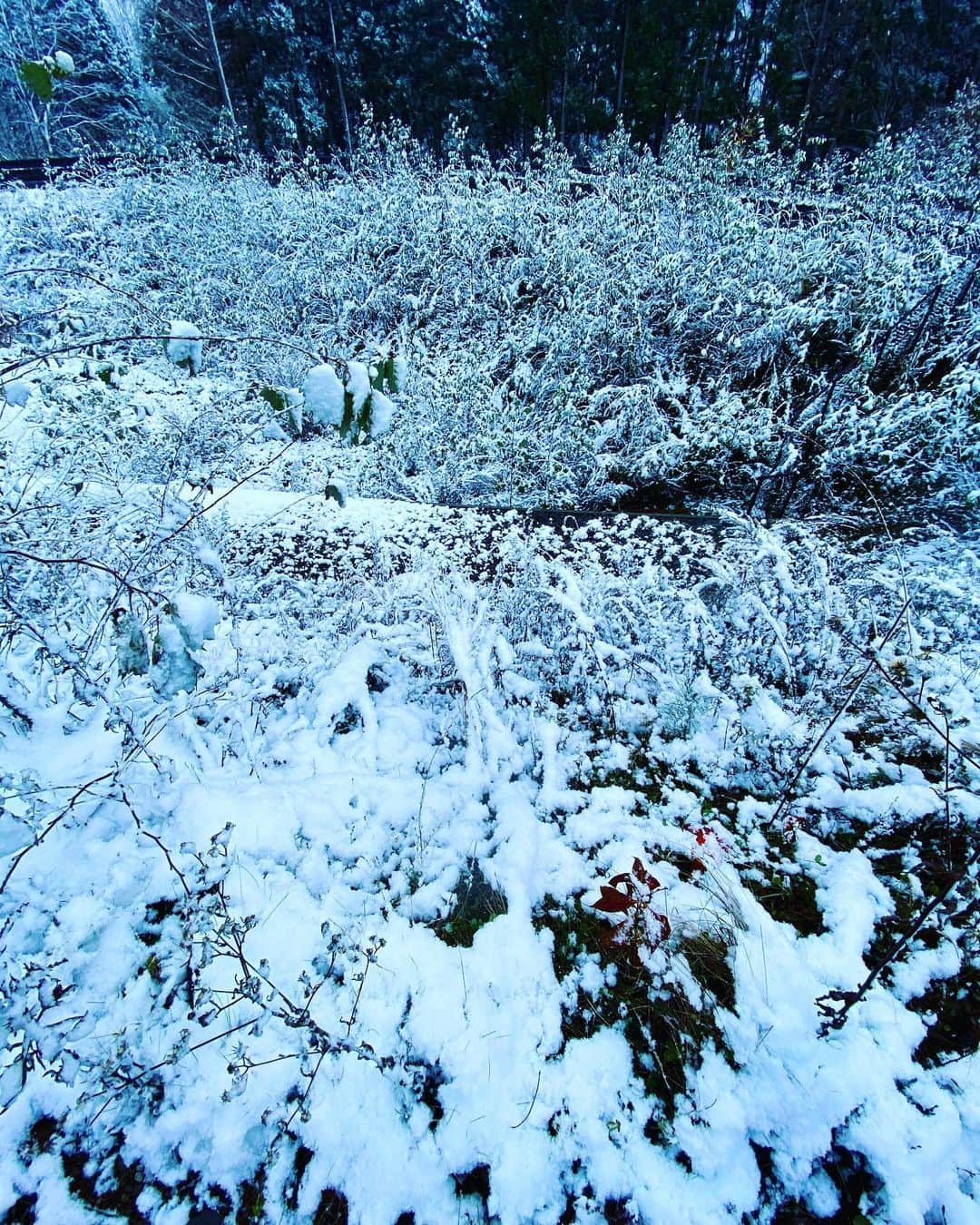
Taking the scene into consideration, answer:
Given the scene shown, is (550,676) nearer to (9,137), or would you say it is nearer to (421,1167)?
(421,1167)

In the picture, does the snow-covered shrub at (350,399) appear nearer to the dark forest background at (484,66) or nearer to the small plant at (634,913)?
the small plant at (634,913)

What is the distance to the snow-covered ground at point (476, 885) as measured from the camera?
1.37m

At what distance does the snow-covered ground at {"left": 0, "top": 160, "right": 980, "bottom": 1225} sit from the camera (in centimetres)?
137

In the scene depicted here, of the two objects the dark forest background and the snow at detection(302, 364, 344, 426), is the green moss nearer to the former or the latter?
the snow at detection(302, 364, 344, 426)

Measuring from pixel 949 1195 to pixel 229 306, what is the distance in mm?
8742

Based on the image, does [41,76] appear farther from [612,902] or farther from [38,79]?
[612,902]

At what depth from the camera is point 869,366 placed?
5504mm

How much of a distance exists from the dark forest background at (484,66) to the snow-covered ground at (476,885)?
1548cm

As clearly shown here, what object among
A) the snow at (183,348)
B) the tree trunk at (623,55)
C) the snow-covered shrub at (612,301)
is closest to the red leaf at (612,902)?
the snow at (183,348)

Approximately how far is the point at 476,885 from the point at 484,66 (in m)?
20.5

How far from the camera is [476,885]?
6.60ft

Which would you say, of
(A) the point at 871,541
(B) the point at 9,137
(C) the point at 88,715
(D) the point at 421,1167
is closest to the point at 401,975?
(D) the point at 421,1167

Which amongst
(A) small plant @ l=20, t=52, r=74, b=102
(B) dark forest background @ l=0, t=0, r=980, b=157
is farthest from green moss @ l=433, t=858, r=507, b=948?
(B) dark forest background @ l=0, t=0, r=980, b=157

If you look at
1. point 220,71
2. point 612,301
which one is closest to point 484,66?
point 220,71
